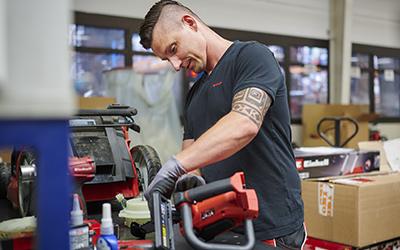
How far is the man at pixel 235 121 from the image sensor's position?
0.94 meters

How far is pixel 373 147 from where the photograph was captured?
2.49 m

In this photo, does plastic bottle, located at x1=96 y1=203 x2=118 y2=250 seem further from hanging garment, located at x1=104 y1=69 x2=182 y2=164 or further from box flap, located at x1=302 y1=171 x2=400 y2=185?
hanging garment, located at x1=104 y1=69 x2=182 y2=164

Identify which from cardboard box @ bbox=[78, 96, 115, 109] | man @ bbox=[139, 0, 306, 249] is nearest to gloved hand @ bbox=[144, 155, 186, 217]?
man @ bbox=[139, 0, 306, 249]

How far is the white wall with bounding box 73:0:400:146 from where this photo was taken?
15.3 feet

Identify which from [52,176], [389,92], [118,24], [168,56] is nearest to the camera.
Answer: [52,176]

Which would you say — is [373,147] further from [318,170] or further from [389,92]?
[389,92]

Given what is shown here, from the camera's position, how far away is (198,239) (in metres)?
0.75

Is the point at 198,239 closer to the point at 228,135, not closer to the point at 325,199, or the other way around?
the point at 228,135

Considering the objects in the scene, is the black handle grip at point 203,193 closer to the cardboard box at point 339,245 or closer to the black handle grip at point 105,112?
the black handle grip at point 105,112

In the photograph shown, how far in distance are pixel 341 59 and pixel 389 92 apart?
193 cm

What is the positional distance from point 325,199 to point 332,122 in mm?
3047

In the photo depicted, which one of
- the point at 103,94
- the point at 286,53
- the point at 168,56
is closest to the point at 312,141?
the point at 286,53

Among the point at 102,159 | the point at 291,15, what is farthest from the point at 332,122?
the point at 102,159

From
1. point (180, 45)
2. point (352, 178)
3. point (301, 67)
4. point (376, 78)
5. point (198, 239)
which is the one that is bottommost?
point (352, 178)
